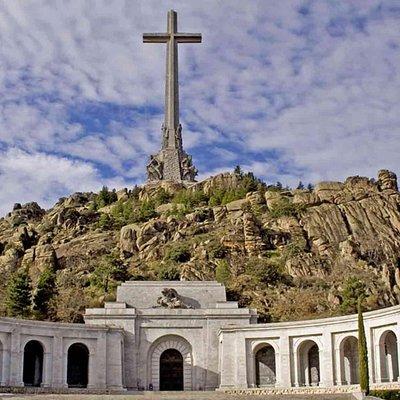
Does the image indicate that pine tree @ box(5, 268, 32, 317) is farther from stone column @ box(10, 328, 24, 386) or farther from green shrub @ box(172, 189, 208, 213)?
green shrub @ box(172, 189, 208, 213)

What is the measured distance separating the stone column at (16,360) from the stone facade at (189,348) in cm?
7

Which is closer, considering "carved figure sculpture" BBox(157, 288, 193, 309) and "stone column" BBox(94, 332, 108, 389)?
"stone column" BBox(94, 332, 108, 389)

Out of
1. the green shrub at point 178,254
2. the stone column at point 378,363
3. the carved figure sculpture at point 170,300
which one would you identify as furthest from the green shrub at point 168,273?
the stone column at point 378,363

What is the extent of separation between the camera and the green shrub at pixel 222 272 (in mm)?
77875

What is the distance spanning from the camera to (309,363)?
55250mm

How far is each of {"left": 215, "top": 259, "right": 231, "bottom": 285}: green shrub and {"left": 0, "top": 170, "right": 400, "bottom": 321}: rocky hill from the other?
0.15m

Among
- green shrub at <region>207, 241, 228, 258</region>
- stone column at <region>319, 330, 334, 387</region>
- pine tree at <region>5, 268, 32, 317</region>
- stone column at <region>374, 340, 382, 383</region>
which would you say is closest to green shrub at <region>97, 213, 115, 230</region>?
green shrub at <region>207, 241, 228, 258</region>

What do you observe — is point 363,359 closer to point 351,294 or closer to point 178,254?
point 351,294

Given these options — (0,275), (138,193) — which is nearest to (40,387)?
(0,275)

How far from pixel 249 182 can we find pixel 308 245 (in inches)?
774

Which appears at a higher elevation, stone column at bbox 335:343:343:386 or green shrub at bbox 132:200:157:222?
green shrub at bbox 132:200:157:222

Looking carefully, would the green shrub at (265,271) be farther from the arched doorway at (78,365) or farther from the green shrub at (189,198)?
the arched doorway at (78,365)

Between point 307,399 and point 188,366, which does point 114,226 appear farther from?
point 307,399

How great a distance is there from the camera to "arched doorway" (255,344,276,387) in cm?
5556
